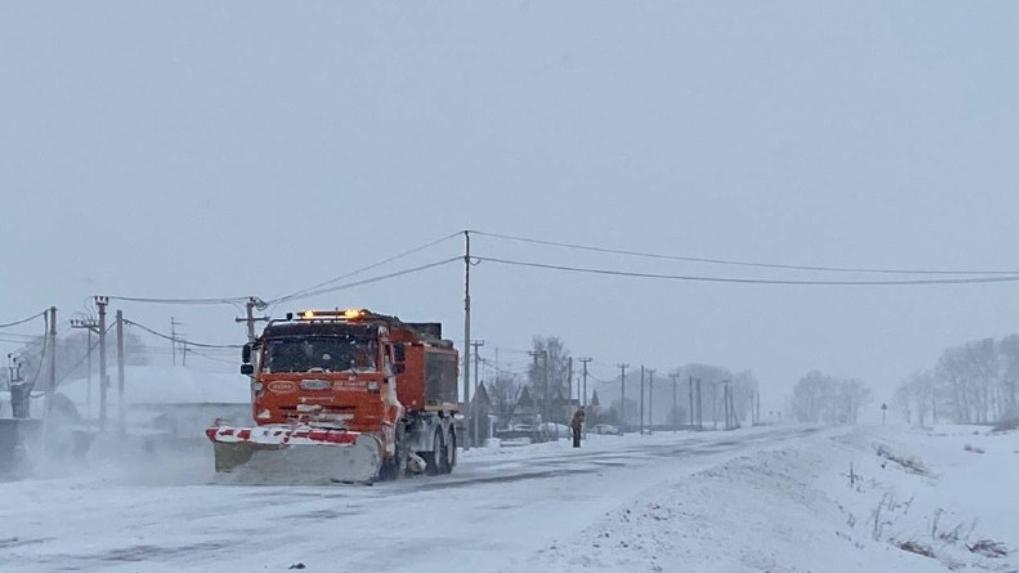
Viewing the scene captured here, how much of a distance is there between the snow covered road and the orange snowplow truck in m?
0.73

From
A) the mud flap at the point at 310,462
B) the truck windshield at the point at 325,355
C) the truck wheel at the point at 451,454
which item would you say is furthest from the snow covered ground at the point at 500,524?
the truck windshield at the point at 325,355

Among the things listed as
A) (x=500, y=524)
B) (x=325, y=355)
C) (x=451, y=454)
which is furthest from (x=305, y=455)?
(x=500, y=524)

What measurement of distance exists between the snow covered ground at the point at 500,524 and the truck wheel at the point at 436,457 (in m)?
0.49

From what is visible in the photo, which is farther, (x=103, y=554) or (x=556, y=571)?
(x=103, y=554)

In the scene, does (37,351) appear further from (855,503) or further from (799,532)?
(799,532)

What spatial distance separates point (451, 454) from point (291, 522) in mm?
13698

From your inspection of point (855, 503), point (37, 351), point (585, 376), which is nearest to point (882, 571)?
point (855, 503)

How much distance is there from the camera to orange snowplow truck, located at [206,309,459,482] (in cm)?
2291

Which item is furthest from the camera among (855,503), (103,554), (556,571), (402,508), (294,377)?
(855,503)

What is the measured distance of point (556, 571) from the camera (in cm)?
1169

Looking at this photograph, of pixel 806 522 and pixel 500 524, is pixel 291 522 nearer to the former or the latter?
pixel 500 524

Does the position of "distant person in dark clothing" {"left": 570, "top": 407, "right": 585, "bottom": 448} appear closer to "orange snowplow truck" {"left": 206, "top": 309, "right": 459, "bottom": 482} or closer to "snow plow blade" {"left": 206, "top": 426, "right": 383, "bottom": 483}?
"orange snowplow truck" {"left": 206, "top": 309, "right": 459, "bottom": 482}

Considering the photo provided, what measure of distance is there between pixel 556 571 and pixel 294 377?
516 inches

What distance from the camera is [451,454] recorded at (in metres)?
29.4
